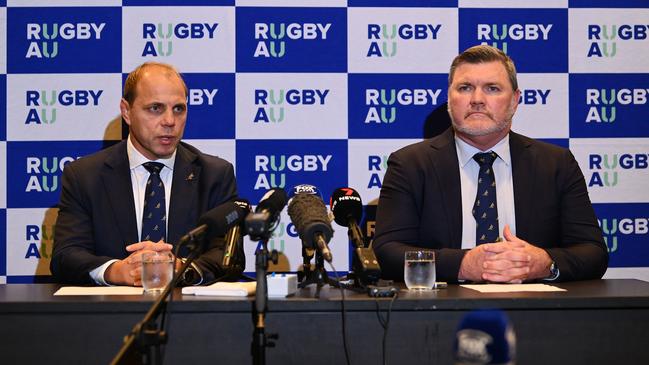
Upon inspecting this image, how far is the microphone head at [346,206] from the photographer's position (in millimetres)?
2949

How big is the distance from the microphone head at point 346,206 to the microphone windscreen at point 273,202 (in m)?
0.64

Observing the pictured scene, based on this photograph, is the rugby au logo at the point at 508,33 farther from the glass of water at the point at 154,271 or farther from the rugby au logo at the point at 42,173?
the glass of water at the point at 154,271

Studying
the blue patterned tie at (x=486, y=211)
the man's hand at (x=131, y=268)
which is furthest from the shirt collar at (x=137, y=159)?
the blue patterned tie at (x=486, y=211)

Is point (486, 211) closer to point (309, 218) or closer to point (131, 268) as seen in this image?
point (309, 218)

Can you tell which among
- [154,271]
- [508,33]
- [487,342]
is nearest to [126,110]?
[154,271]

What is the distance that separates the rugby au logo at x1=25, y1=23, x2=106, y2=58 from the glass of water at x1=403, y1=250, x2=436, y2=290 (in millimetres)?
2462

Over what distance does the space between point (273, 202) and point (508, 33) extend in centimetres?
274

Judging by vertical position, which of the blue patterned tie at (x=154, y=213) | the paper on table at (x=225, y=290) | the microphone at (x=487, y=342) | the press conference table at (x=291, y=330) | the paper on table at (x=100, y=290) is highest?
the blue patterned tie at (x=154, y=213)


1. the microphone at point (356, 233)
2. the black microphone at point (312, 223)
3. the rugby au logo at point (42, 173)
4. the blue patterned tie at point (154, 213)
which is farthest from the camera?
the rugby au logo at point (42, 173)

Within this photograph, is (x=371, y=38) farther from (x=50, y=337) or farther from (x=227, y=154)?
(x=50, y=337)

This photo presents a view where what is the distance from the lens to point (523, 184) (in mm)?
3557

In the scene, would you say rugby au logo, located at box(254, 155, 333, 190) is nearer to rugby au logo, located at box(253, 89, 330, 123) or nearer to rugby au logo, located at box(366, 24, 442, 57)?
rugby au logo, located at box(253, 89, 330, 123)

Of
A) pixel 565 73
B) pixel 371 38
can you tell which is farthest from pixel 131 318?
pixel 565 73

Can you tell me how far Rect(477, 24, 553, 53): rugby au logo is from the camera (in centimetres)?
456
